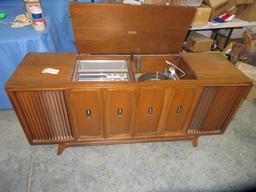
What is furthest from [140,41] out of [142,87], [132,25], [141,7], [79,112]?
[79,112]

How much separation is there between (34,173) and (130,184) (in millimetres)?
682

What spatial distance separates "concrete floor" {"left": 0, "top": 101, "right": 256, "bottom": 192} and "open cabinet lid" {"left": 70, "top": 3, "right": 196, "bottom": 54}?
793 mm

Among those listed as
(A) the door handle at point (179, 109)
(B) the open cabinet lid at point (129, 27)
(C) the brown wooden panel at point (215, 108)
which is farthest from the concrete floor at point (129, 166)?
(B) the open cabinet lid at point (129, 27)

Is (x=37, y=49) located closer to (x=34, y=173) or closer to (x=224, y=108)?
(x=34, y=173)

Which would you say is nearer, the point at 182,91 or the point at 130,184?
the point at 182,91

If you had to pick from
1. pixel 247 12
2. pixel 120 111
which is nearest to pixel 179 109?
pixel 120 111

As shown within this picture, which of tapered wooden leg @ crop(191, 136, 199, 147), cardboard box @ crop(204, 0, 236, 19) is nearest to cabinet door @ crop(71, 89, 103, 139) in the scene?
tapered wooden leg @ crop(191, 136, 199, 147)

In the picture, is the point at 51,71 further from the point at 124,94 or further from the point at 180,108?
the point at 180,108

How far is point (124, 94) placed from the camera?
1.08 meters

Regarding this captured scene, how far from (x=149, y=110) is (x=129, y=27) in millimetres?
564

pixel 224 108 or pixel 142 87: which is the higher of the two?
pixel 142 87

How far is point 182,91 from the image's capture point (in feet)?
3.69

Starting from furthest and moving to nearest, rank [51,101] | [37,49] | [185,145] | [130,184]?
[185,145] → [37,49] → [130,184] → [51,101]

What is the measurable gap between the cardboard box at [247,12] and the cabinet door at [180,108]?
65.5 inches
